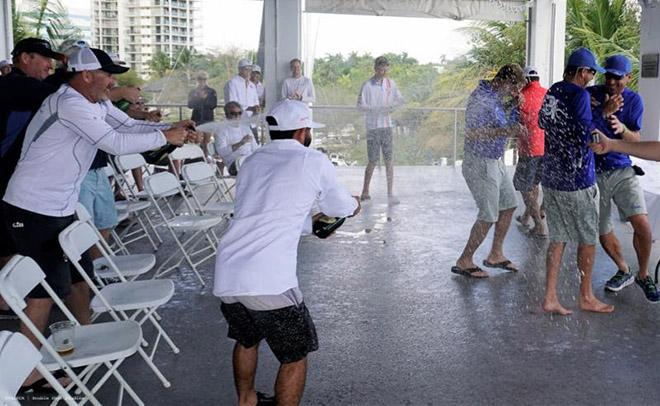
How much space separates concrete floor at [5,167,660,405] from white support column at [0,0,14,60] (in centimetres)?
616

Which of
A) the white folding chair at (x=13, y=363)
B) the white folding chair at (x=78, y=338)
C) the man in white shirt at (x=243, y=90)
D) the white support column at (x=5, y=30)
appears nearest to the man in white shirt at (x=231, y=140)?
the man in white shirt at (x=243, y=90)

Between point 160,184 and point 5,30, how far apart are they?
6.95 m

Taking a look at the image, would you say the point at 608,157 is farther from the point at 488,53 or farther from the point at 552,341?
the point at 488,53

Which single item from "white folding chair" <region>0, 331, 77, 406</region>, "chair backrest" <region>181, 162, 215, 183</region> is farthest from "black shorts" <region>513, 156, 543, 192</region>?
"white folding chair" <region>0, 331, 77, 406</region>

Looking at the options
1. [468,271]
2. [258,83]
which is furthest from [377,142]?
[468,271]

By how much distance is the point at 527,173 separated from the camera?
7270 millimetres

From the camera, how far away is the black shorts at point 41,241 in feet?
12.2

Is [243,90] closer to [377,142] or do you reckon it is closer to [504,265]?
[377,142]

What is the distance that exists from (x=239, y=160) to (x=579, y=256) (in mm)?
4173

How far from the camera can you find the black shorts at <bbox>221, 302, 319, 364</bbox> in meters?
3.09

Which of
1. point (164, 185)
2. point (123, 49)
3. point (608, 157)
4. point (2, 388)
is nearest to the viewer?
point (2, 388)

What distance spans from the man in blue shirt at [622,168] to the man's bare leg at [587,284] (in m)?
0.50

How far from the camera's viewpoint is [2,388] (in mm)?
2293

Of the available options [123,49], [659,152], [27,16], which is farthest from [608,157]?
[27,16]
